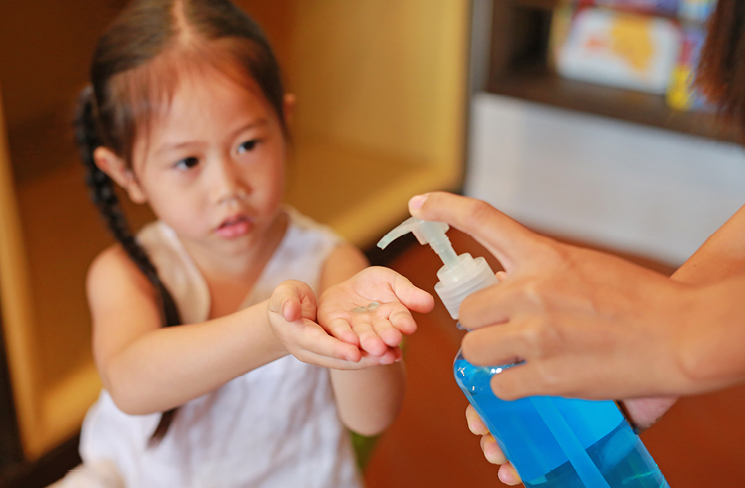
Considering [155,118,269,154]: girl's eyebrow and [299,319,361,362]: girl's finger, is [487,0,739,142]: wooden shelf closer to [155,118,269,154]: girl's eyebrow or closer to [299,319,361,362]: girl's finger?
[155,118,269,154]: girl's eyebrow

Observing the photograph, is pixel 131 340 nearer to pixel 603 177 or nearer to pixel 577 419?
pixel 577 419

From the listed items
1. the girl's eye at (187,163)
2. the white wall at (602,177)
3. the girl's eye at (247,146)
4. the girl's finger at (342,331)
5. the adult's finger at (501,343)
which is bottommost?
the white wall at (602,177)

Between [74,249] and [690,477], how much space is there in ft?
3.85

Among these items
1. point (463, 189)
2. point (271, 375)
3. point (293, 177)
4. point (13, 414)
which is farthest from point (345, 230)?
point (271, 375)

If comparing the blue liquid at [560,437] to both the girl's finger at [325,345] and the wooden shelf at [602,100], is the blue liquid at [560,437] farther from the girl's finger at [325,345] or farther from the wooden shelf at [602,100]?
the wooden shelf at [602,100]

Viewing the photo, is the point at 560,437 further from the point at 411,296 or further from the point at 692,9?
the point at 692,9

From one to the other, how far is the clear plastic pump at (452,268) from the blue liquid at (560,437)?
0.07 metres

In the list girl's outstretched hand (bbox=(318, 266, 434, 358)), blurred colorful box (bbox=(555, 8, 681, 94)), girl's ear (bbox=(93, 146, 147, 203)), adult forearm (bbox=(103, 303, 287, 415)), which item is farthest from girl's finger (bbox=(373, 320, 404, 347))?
blurred colorful box (bbox=(555, 8, 681, 94))

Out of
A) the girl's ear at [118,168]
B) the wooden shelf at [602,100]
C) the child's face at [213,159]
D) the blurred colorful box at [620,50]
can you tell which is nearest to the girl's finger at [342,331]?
the child's face at [213,159]

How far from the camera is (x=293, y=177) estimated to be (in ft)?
6.04

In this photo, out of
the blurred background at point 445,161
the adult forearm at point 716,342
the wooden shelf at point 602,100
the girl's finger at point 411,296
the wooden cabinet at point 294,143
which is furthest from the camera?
Answer: the wooden shelf at point 602,100

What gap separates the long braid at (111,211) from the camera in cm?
76

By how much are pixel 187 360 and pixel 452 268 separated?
11.2 inches

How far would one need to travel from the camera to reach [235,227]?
2.38 feet
